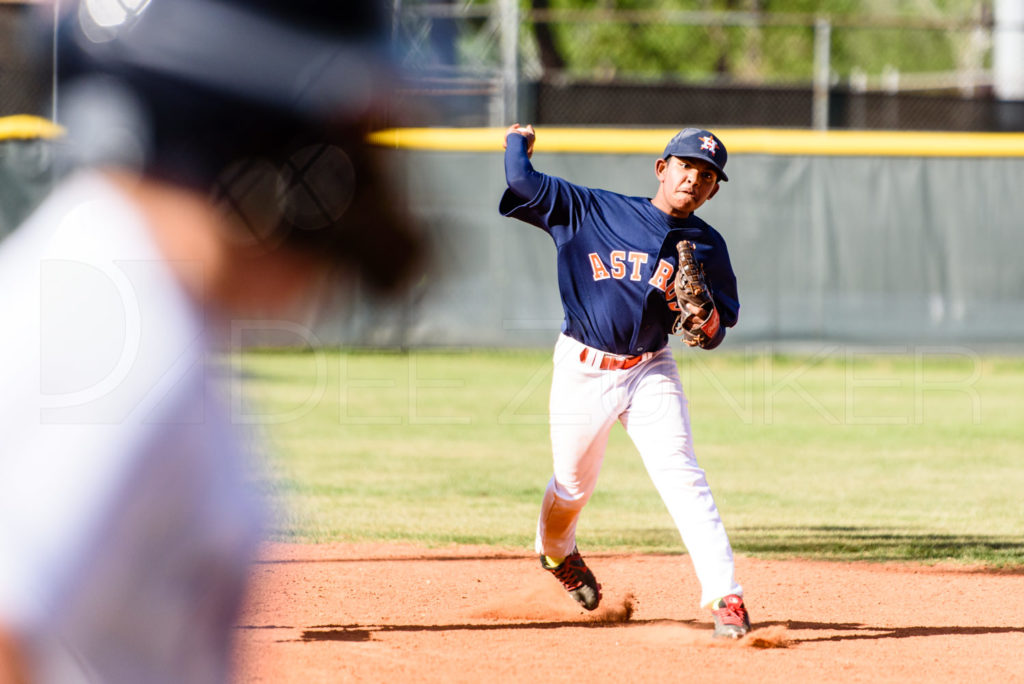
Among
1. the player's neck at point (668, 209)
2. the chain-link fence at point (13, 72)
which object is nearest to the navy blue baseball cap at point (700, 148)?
the player's neck at point (668, 209)

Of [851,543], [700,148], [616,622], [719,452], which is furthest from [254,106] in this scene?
[719,452]

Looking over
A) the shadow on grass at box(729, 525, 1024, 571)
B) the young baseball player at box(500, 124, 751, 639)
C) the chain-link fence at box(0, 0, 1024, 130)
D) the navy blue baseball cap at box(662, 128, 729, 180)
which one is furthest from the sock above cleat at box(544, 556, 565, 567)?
the chain-link fence at box(0, 0, 1024, 130)

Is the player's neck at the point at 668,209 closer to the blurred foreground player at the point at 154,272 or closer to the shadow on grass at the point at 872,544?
the shadow on grass at the point at 872,544

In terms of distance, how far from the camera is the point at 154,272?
3.41 feet

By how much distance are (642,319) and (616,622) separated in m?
1.27

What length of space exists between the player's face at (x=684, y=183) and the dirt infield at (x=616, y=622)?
157 centimetres

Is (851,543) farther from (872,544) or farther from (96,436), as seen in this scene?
(96,436)

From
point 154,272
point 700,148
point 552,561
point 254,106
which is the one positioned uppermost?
point 700,148

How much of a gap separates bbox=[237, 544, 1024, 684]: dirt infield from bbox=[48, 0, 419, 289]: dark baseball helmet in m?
2.73

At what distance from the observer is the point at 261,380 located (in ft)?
41.0

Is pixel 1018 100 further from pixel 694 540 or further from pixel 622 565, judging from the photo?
pixel 694 540

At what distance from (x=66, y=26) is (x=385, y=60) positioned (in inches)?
9.7

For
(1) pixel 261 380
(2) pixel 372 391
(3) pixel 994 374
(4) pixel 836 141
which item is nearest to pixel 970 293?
(3) pixel 994 374

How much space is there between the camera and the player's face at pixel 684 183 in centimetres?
470
